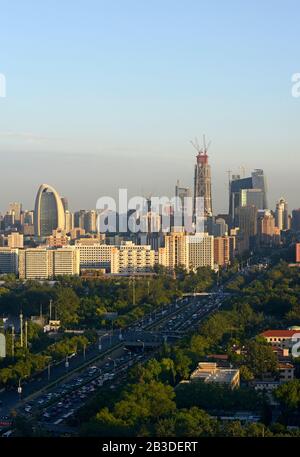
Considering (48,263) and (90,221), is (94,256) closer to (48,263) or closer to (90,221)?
(48,263)

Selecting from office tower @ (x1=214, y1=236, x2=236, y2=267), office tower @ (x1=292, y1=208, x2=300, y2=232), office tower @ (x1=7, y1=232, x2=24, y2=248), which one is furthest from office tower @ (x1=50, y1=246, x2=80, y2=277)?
office tower @ (x1=292, y1=208, x2=300, y2=232)

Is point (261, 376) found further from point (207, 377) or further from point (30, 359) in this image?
point (30, 359)

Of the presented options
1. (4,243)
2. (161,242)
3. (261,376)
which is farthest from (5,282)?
(261,376)

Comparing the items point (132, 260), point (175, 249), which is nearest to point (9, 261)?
point (132, 260)

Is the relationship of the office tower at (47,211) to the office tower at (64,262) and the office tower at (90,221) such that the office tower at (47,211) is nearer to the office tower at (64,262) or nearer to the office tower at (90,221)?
the office tower at (90,221)

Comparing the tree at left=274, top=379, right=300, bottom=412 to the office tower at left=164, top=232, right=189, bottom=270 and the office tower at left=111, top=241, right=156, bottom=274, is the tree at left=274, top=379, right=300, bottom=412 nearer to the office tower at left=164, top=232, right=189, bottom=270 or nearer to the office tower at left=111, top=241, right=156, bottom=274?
the office tower at left=111, top=241, right=156, bottom=274

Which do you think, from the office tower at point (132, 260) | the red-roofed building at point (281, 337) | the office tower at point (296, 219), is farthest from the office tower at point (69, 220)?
the red-roofed building at point (281, 337)
